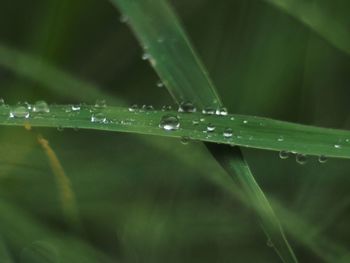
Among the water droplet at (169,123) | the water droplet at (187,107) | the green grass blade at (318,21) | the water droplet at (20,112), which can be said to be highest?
the green grass blade at (318,21)

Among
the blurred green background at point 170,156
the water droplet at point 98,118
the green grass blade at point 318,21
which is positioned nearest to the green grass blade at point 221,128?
the water droplet at point 98,118

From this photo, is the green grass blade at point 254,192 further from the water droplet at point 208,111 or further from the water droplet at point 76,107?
Result: the water droplet at point 76,107

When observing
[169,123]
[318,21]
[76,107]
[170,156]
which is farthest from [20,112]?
[318,21]

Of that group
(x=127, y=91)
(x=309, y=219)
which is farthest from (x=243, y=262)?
(x=127, y=91)

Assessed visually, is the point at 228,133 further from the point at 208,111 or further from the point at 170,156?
the point at 170,156

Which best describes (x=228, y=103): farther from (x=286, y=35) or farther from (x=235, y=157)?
(x=235, y=157)
